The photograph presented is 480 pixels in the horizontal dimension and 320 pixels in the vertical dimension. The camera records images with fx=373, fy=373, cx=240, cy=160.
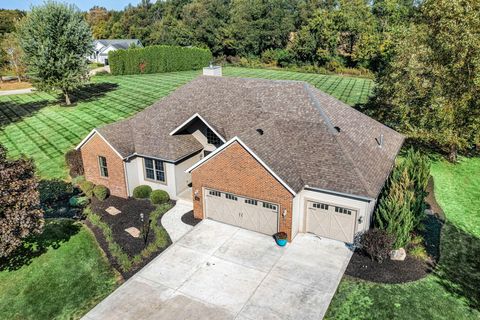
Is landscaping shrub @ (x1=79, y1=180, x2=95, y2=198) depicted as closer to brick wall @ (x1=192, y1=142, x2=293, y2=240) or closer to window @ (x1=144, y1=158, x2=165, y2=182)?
window @ (x1=144, y1=158, x2=165, y2=182)

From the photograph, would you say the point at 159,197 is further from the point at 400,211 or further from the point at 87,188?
the point at 400,211

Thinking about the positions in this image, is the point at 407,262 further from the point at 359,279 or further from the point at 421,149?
the point at 421,149

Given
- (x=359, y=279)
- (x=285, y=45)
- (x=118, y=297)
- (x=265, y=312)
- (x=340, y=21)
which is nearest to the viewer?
(x=265, y=312)

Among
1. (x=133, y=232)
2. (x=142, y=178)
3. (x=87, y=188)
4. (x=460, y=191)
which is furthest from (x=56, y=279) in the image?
(x=460, y=191)

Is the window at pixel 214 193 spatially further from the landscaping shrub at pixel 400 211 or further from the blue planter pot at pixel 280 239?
the landscaping shrub at pixel 400 211

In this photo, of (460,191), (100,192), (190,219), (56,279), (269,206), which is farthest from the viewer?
(460,191)

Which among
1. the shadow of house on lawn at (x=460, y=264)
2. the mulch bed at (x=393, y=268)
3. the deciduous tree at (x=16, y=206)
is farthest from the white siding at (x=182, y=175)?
the shadow of house on lawn at (x=460, y=264)

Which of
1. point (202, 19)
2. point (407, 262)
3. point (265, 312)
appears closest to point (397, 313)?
point (407, 262)
